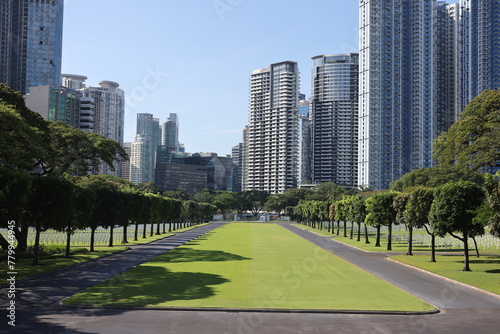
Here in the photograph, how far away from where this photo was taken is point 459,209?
109ft

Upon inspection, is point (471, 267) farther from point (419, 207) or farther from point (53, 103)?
point (53, 103)

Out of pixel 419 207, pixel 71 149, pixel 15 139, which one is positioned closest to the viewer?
pixel 15 139

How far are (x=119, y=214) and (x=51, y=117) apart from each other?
469 ft

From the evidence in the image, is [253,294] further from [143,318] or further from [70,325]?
[70,325]

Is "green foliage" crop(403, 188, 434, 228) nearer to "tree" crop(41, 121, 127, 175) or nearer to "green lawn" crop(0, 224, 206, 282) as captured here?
"green lawn" crop(0, 224, 206, 282)

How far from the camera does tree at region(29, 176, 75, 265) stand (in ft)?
115

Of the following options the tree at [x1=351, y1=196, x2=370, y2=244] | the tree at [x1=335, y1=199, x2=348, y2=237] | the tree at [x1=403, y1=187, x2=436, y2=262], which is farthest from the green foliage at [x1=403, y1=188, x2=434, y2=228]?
the tree at [x1=335, y1=199, x2=348, y2=237]

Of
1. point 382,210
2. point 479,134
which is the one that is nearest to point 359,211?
point 382,210

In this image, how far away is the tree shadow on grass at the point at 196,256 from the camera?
40.3 metres

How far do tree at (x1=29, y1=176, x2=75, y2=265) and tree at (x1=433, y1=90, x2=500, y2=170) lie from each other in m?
36.4

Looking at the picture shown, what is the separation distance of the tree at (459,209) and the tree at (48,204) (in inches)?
1080

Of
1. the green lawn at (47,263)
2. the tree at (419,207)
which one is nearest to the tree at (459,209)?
the tree at (419,207)

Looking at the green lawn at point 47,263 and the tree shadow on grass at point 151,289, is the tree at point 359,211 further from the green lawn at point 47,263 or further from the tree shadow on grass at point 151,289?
the tree shadow on grass at point 151,289

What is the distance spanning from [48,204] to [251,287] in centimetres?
1786
